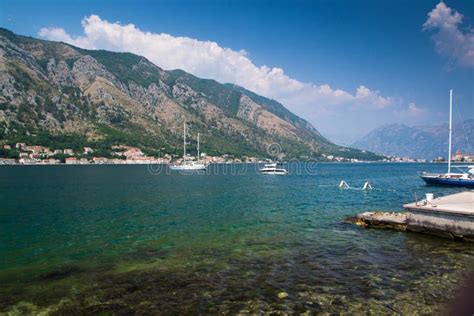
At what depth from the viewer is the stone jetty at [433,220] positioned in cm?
2288

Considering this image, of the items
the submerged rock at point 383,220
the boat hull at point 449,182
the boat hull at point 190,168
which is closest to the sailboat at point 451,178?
the boat hull at point 449,182

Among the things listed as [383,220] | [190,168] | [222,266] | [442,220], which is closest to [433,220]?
[442,220]

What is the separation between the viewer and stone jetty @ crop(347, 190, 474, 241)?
901 inches

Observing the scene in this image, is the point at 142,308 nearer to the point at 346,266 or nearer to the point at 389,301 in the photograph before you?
the point at 389,301

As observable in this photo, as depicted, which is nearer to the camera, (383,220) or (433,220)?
(433,220)

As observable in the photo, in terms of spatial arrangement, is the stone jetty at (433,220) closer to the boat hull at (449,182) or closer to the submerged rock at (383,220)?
the submerged rock at (383,220)

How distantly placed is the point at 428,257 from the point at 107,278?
18.2 metres

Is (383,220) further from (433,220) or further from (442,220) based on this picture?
(442,220)

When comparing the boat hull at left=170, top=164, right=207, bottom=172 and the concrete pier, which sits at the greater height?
the concrete pier

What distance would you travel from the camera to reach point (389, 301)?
1305cm

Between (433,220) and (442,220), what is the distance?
0.65 m

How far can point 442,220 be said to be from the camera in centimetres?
2405

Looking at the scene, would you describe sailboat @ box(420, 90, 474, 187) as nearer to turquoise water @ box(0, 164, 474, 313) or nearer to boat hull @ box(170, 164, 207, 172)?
turquoise water @ box(0, 164, 474, 313)

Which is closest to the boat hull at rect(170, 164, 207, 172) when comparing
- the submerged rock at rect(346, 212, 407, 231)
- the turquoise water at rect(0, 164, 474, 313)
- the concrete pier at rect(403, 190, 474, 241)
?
the turquoise water at rect(0, 164, 474, 313)
